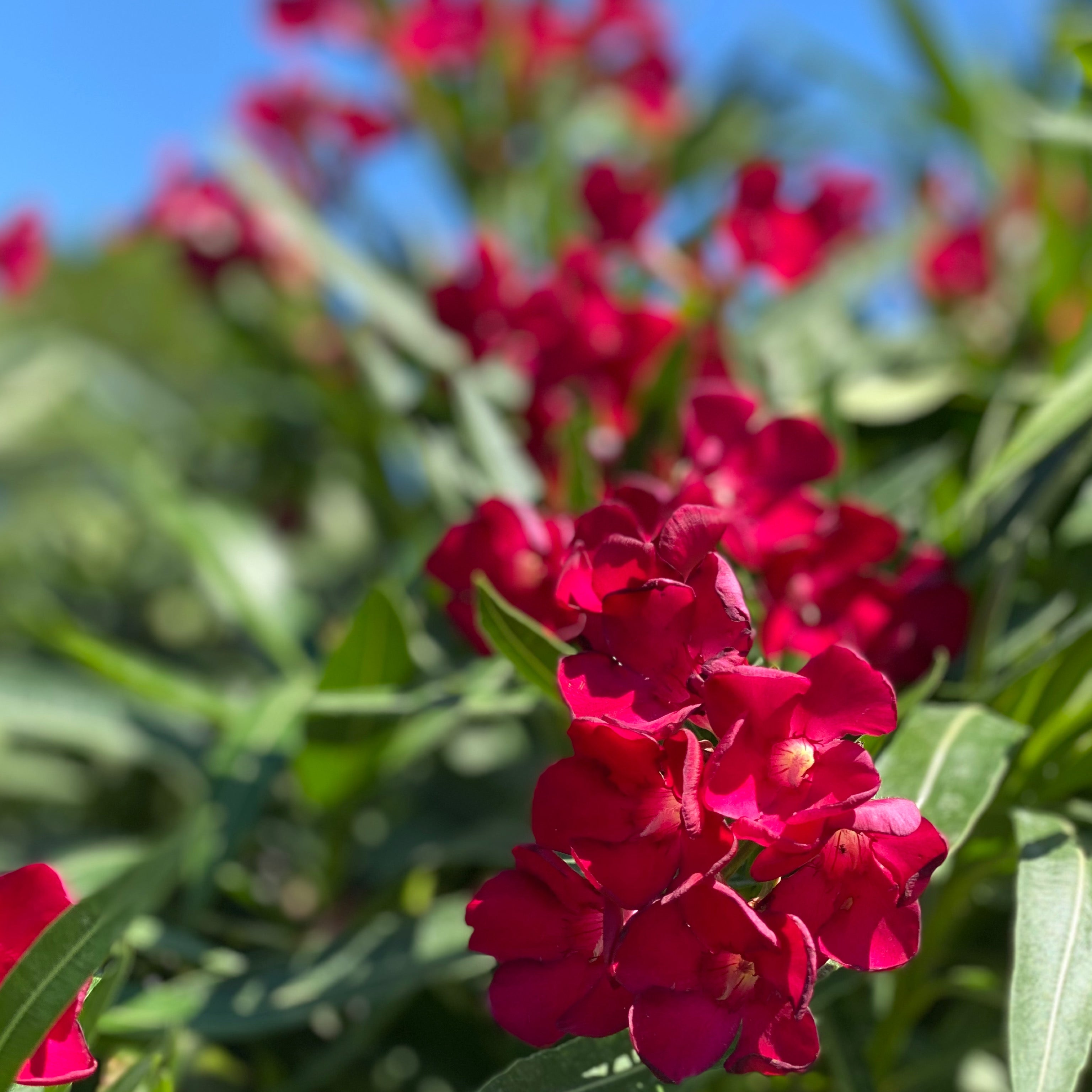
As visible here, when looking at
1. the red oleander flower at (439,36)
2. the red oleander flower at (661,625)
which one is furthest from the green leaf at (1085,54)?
the red oleander flower at (439,36)

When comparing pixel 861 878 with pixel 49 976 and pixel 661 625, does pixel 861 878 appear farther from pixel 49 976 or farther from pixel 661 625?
pixel 49 976

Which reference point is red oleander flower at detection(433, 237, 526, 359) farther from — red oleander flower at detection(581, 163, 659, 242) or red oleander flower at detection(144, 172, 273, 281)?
red oleander flower at detection(144, 172, 273, 281)

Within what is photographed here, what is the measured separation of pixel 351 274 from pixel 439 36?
2.28 feet

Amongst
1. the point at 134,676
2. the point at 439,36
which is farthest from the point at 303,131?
the point at 134,676

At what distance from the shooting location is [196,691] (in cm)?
102

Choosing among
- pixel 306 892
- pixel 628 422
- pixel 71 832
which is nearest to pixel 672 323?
pixel 628 422

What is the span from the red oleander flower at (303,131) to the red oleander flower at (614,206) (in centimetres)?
70

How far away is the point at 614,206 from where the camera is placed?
4.46ft

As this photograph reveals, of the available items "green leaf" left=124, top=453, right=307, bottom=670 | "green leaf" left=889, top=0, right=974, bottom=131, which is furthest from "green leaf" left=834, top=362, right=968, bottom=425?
"green leaf" left=889, top=0, right=974, bottom=131

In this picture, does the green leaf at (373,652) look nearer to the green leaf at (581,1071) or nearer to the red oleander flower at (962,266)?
the green leaf at (581,1071)

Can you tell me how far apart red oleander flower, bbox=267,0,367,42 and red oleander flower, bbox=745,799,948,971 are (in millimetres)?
1892

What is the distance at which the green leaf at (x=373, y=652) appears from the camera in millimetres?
822

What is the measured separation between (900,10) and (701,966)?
1.63 metres

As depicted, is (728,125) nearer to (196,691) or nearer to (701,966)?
(196,691)
